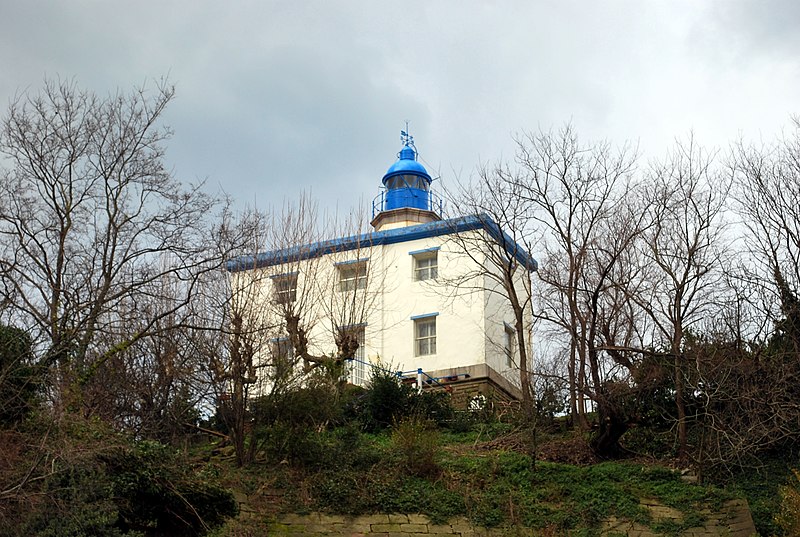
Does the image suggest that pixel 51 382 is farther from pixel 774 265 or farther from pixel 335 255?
pixel 774 265

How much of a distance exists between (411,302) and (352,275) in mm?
2360

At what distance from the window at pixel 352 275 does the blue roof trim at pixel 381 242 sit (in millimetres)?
502

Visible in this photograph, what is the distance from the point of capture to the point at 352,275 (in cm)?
2758

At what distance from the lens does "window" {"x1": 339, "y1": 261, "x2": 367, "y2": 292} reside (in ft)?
88.0

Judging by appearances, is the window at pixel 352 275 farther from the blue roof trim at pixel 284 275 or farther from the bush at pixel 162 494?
the bush at pixel 162 494

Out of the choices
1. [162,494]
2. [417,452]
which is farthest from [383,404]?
[162,494]

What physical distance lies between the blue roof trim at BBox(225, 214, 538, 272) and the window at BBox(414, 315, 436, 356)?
265 cm

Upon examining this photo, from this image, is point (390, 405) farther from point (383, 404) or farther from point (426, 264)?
point (426, 264)

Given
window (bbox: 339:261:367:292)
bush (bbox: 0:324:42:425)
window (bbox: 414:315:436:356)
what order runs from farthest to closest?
window (bbox: 414:315:436:356) < window (bbox: 339:261:367:292) < bush (bbox: 0:324:42:425)

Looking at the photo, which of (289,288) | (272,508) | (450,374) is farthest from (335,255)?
(272,508)

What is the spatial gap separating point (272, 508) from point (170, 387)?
5.13 metres

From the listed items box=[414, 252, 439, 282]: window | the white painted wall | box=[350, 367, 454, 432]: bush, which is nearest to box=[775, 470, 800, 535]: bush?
box=[350, 367, 454, 432]: bush

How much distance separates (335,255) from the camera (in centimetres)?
2705

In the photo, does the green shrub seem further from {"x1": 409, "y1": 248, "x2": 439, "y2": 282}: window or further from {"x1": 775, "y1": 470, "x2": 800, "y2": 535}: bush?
{"x1": 409, "y1": 248, "x2": 439, "y2": 282}: window
